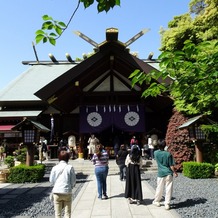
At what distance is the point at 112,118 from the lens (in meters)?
18.3

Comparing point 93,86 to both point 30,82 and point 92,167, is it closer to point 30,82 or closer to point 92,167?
point 92,167

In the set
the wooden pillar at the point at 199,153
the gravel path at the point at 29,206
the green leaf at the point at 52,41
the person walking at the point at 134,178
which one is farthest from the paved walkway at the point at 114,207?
the green leaf at the point at 52,41

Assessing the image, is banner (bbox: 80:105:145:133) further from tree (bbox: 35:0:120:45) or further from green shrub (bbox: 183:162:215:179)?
tree (bbox: 35:0:120:45)

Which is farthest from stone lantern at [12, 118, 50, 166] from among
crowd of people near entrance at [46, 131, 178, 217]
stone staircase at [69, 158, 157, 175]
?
crowd of people near entrance at [46, 131, 178, 217]

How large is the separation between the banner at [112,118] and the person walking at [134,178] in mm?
10959

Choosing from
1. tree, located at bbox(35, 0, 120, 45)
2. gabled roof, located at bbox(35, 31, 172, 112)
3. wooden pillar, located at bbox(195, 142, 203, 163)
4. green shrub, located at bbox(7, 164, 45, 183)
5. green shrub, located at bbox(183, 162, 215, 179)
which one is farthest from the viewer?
gabled roof, located at bbox(35, 31, 172, 112)

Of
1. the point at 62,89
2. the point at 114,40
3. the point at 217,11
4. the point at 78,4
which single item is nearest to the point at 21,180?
the point at 62,89

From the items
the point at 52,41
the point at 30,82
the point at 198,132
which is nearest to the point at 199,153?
the point at 198,132

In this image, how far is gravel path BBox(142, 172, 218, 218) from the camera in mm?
6240

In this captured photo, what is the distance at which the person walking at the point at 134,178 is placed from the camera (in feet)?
23.1

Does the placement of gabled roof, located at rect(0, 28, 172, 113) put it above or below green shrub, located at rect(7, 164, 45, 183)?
above

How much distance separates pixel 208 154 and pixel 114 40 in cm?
830

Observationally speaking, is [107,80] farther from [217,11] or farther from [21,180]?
[21,180]

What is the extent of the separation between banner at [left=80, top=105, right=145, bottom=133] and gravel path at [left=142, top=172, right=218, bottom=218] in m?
7.38
